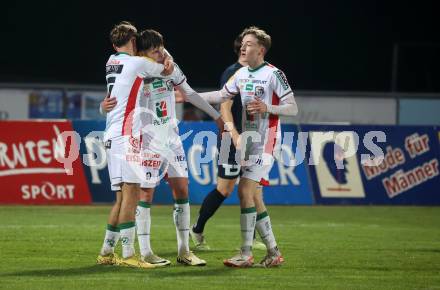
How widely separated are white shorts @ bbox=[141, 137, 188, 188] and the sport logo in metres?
0.27

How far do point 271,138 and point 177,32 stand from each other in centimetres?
1965

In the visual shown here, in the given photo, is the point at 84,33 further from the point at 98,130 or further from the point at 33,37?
the point at 98,130

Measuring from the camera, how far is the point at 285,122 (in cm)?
2158

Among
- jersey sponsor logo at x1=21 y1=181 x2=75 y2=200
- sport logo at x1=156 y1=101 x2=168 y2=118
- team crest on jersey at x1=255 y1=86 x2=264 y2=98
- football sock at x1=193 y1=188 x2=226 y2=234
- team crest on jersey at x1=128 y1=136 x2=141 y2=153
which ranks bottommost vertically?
jersey sponsor logo at x1=21 y1=181 x2=75 y2=200

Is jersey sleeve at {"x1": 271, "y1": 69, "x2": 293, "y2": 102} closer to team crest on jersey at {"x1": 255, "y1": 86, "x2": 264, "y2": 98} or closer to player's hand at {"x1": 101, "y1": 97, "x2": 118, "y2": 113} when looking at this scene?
team crest on jersey at {"x1": 255, "y1": 86, "x2": 264, "y2": 98}

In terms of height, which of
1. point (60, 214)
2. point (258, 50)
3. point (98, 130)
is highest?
point (258, 50)

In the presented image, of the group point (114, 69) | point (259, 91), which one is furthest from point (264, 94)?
point (114, 69)

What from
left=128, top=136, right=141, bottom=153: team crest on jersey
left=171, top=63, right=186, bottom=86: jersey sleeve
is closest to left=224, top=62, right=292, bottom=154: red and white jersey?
left=171, top=63, right=186, bottom=86: jersey sleeve

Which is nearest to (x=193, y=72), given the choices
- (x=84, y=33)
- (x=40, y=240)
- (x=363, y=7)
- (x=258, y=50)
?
(x=84, y=33)

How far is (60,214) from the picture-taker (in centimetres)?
1620

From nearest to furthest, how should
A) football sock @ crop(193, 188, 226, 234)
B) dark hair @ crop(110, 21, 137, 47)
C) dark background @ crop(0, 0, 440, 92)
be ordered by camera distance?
dark hair @ crop(110, 21, 137, 47) → football sock @ crop(193, 188, 226, 234) → dark background @ crop(0, 0, 440, 92)

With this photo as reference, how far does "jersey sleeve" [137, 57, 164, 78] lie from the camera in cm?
974

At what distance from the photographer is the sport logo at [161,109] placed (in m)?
10.2

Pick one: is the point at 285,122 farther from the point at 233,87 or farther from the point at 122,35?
the point at 122,35
